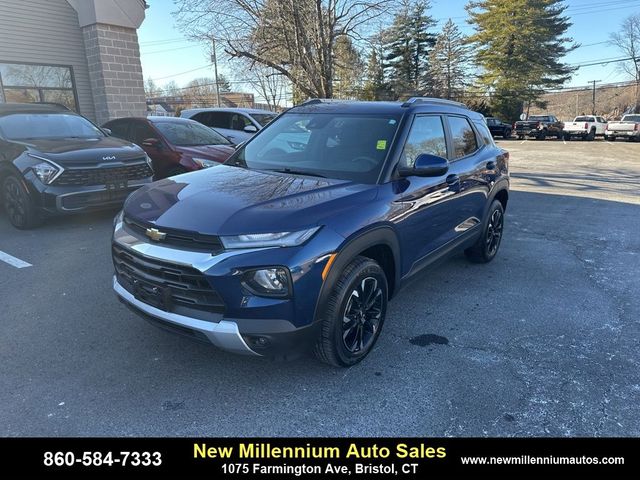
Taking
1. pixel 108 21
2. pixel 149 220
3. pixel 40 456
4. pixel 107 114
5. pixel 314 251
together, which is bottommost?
pixel 40 456

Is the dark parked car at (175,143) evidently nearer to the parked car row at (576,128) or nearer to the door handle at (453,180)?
the door handle at (453,180)

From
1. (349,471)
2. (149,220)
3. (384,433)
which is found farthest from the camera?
(149,220)

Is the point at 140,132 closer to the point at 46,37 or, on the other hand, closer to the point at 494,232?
the point at 46,37

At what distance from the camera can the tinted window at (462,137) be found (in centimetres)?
436

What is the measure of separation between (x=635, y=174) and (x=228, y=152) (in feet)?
39.6

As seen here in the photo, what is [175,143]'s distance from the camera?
7977mm

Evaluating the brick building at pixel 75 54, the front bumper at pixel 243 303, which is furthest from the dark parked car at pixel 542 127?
the front bumper at pixel 243 303

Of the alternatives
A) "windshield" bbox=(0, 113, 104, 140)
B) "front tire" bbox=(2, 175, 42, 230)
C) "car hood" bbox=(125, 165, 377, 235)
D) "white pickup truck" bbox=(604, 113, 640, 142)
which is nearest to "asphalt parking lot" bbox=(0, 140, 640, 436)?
"car hood" bbox=(125, 165, 377, 235)

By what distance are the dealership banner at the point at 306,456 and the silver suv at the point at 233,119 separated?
10.0 metres

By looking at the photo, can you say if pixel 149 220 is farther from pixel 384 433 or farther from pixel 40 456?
pixel 384 433

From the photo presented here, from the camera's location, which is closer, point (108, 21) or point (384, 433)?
point (384, 433)

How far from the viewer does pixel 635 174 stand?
42.8 feet

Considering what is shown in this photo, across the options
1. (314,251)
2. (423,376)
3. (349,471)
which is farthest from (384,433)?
(314,251)

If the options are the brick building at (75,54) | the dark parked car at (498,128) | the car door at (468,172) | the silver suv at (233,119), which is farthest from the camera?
the dark parked car at (498,128)
